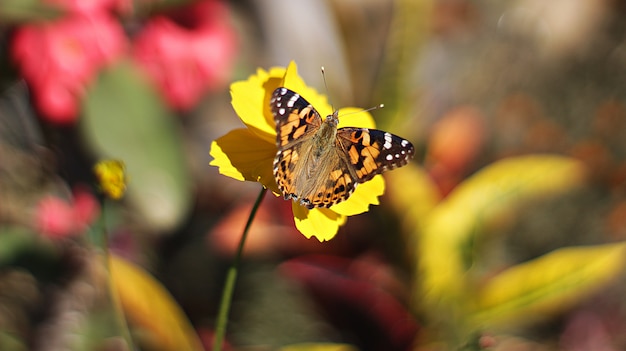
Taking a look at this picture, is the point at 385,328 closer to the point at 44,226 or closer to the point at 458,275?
the point at 458,275

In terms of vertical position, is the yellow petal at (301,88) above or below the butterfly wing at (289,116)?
above

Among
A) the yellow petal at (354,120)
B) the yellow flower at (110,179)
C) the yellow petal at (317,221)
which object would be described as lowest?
the yellow petal at (317,221)

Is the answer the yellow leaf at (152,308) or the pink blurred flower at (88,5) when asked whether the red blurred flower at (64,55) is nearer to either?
the pink blurred flower at (88,5)

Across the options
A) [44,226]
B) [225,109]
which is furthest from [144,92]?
[225,109]

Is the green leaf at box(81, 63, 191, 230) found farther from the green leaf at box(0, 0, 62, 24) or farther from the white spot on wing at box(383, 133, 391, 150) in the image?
the white spot on wing at box(383, 133, 391, 150)

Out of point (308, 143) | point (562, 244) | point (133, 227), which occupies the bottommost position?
point (308, 143)

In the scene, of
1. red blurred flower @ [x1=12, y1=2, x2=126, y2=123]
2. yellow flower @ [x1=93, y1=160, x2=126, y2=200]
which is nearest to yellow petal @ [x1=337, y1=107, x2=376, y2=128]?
yellow flower @ [x1=93, y1=160, x2=126, y2=200]

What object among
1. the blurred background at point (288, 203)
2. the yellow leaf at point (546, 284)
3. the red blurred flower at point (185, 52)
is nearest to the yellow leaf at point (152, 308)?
the blurred background at point (288, 203)
